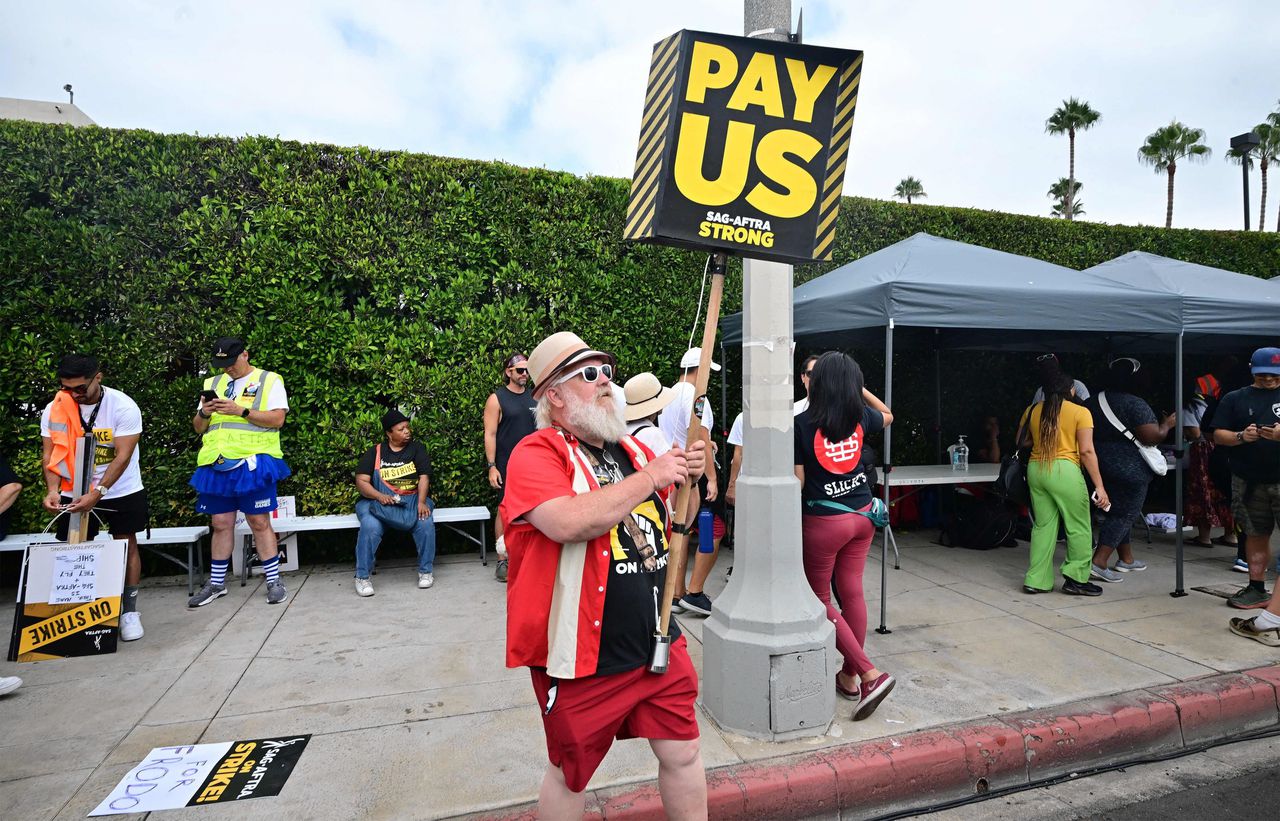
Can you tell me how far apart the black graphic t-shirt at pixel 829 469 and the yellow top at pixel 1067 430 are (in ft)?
8.34

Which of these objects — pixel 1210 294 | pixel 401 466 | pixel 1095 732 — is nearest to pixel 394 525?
pixel 401 466

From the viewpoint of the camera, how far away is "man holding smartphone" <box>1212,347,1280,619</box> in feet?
16.9

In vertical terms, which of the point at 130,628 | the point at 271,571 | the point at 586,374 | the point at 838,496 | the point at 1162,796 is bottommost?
the point at 1162,796

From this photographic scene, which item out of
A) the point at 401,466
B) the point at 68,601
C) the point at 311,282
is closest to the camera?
the point at 68,601

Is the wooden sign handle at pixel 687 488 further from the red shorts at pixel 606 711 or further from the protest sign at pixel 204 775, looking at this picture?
the protest sign at pixel 204 775

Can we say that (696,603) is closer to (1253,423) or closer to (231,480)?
(231,480)

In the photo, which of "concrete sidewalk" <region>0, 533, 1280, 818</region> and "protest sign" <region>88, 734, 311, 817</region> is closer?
"protest sign" <region>88, 734, 311, 817</region>

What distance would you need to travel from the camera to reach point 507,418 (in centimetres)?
589

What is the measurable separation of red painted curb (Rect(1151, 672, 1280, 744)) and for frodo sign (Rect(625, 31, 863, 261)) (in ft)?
10.6

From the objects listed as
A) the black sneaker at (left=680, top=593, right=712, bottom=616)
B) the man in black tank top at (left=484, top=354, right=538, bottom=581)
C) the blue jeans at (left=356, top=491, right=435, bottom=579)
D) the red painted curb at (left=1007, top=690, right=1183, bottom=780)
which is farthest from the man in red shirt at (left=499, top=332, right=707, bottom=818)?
the blue jeans at (left=356, top=491, right=435, bottom=579)

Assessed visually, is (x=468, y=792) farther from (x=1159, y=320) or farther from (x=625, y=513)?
(x=1159, y=320)

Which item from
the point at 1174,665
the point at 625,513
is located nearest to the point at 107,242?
the point at 625,513

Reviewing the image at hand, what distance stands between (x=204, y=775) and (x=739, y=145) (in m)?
3.41

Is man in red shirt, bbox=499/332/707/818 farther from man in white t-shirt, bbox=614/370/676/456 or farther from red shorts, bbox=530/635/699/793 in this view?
man in white t-shirt, bbox=614/370/676/456
